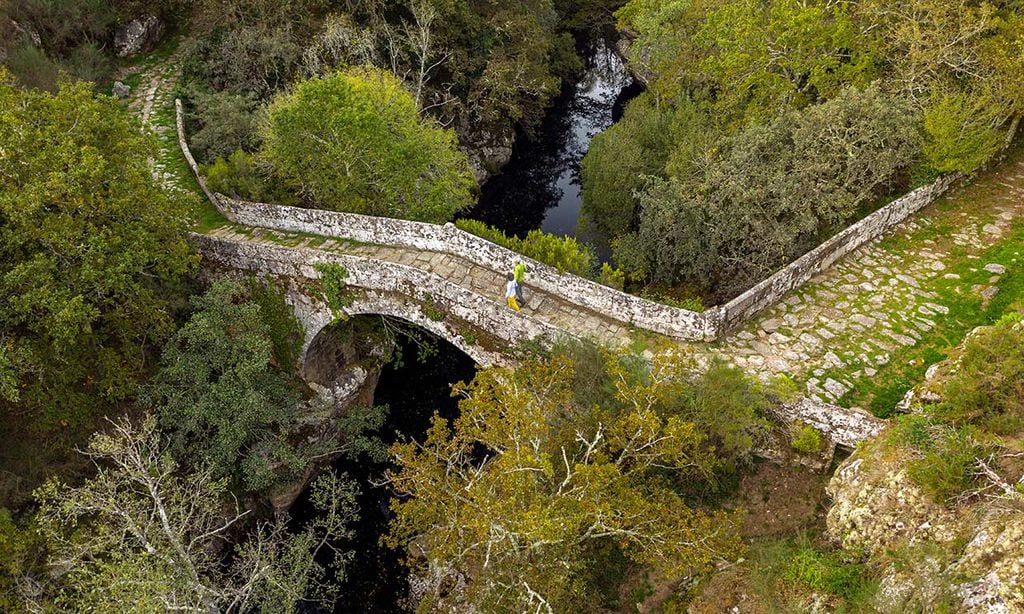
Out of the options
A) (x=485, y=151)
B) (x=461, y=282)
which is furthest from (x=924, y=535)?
(x=485, y=151)

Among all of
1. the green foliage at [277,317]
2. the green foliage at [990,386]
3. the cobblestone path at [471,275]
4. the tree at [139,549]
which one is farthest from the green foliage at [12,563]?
the green foliage at [990,386]

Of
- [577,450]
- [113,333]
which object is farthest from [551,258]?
[113,333]

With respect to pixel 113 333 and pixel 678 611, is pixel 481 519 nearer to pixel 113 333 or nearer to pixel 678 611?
pixel 678 611

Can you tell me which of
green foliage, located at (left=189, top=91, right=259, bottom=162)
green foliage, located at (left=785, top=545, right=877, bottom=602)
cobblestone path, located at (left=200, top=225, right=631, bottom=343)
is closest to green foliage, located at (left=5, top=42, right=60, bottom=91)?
green foliage, located at (left=189, top=91, right=259, bottom=162)

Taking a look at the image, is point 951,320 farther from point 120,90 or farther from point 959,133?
point 120,90

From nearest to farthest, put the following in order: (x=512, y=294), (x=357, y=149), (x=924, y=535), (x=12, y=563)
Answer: (x=924, y=535) < (x=12, y=563) < (x=512, y=294) < (x=357, y=149)
